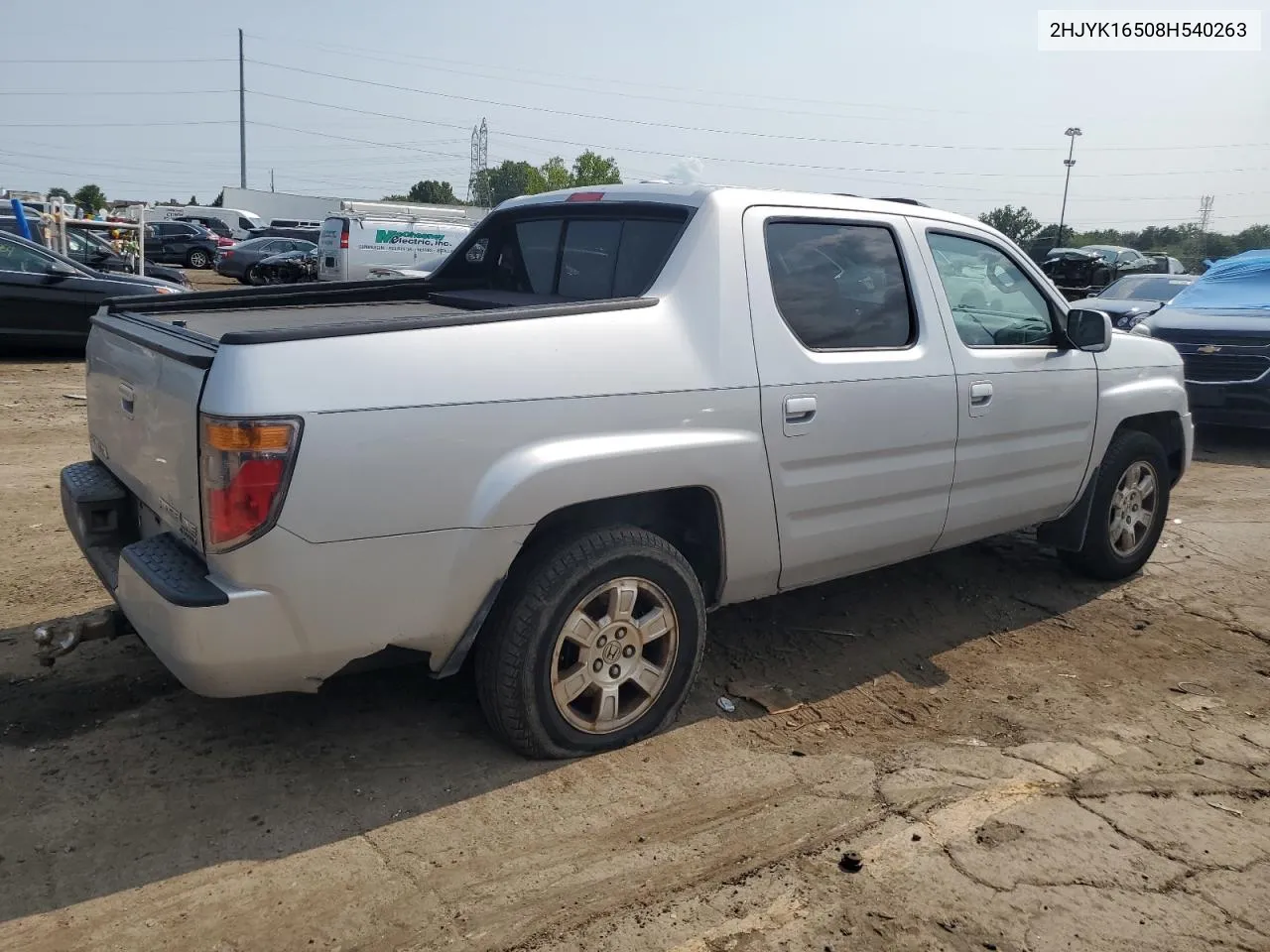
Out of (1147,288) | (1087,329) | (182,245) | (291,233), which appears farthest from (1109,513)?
(291,233)

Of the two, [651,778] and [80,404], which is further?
[80,404]

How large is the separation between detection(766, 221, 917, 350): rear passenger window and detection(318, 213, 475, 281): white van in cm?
1914

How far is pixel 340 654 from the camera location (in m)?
3.03

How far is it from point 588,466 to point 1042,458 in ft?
8.76

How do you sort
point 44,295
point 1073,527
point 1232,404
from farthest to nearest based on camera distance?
point 44,295 < point 1232,404 < point 1073,527

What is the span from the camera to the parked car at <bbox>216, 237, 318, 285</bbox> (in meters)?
30.5

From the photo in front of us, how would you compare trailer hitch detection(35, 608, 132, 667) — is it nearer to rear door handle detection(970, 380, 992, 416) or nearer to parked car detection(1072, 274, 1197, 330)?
rear door handle detection(970, 380, 992, 416)

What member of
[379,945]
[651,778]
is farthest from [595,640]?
[379,945]

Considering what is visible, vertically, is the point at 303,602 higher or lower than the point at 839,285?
lower

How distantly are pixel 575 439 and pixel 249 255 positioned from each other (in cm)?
3045

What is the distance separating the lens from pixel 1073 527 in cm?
546

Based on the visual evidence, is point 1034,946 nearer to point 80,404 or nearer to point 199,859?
Result: point 199,859

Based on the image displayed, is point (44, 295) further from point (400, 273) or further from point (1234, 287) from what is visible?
point (1234, 287)

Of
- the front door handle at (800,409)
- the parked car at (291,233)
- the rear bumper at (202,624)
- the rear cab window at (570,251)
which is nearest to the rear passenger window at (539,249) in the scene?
the rear cab window at (570,251)
